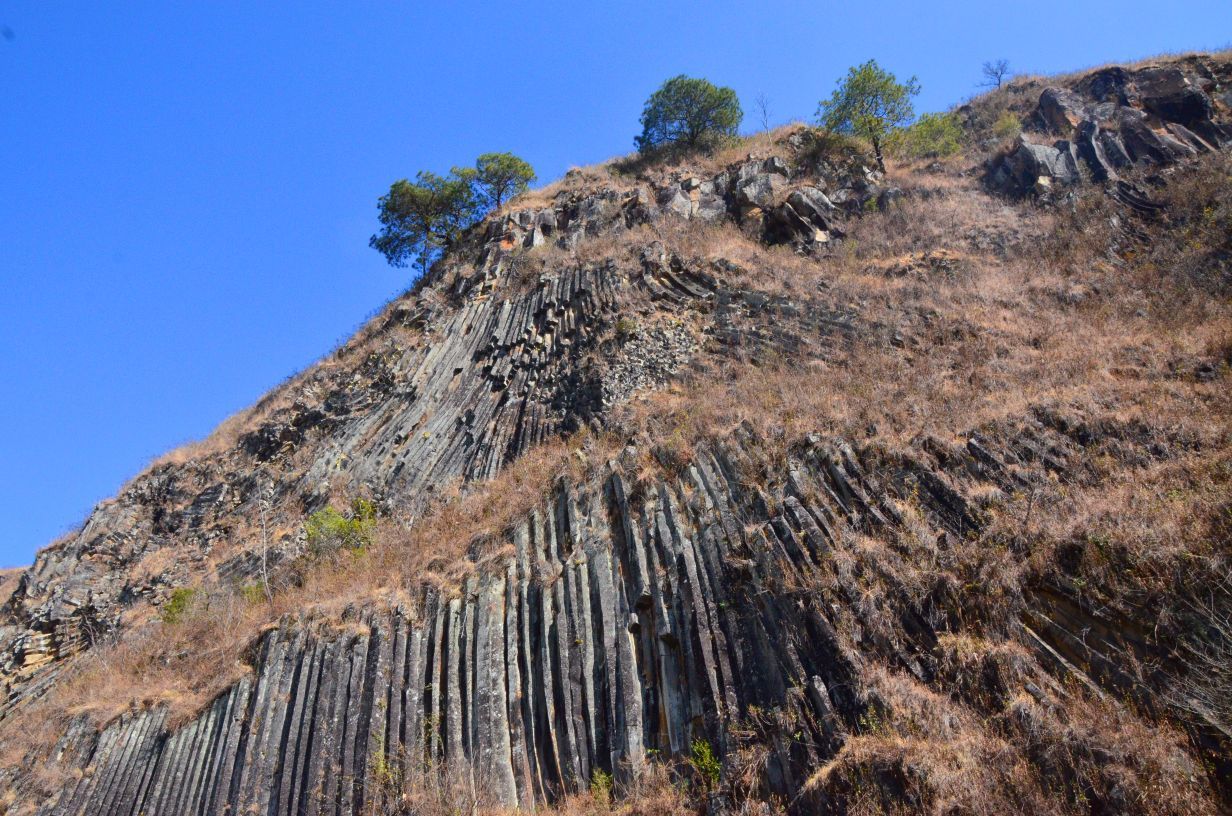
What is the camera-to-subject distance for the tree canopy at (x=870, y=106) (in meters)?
24.4

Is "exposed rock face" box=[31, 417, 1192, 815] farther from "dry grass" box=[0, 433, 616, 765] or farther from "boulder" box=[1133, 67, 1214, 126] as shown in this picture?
"boulder" box=[1133, 67, 1214, 126]

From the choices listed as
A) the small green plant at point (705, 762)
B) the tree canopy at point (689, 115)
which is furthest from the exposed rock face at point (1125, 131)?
the small green plant at point (705, 762)

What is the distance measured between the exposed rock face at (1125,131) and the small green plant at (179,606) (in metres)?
24.1

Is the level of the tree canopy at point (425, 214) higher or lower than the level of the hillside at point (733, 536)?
higher

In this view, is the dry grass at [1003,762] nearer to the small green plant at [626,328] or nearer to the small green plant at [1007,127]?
the small green plant at [626,328]

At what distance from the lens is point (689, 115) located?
30.4m

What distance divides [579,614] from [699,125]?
26.3 meters

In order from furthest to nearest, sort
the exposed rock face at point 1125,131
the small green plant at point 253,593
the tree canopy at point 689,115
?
1. the tree canopy at point 689,115
2. the exposed rock face at point 1125,131
3. the small green plant at point 253,593

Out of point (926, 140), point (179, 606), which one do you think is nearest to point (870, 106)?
point (926, 140)

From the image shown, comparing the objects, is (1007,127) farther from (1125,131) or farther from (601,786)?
(601,786)

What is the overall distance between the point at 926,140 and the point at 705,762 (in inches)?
951

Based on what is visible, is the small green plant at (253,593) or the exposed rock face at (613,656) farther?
the small green plant at (253,593)

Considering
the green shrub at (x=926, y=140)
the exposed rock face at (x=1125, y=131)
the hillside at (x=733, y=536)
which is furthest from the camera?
the green shrub at (x=926, y=140)

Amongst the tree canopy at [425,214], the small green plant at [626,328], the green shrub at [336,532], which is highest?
the tree canopy at [425,214]
